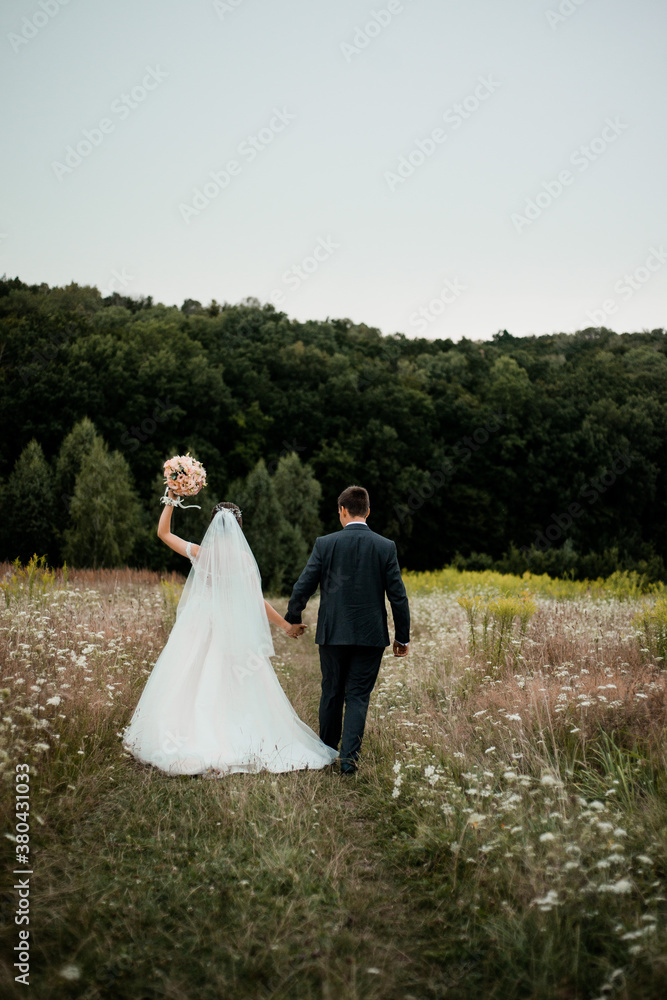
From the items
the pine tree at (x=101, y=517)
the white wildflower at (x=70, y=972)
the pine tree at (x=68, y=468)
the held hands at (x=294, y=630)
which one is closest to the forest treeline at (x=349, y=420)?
the pine tree at (x=68, y=468)

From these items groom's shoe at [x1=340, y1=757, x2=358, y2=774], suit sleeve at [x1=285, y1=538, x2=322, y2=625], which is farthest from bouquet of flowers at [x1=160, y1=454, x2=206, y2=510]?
groom's shoe at [x1=340, y1=757, x2=358, y2=774]

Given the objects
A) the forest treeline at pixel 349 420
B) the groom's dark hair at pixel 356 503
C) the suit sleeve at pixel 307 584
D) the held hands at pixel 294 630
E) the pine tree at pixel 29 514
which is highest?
the forest treeline at pixel 349 420

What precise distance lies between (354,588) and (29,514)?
89.5ft

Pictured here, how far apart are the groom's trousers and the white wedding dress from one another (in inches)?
7.5

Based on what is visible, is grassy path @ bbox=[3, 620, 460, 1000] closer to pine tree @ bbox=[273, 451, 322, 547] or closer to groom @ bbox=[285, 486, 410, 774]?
groom @ bbox=[285, 486, 410, 774]

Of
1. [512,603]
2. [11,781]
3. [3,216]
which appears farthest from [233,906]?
[3,216]

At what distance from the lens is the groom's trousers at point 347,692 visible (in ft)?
16.7

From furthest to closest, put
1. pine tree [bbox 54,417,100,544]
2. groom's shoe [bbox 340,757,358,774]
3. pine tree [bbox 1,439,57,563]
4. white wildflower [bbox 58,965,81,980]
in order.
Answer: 1. pine tree [bbox 54,417,100,544]
2. pine tree [bbox 1,439,57,563]
3. groom's shoe [bbox 340,757,358,774]
4. white wildflower [bbox 58,965,81,980]

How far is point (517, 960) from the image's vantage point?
8.64 ft

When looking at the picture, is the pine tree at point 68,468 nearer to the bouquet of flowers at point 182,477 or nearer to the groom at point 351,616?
the bouquet of flowers at point 182,477

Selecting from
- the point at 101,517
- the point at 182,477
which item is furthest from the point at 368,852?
the point at 101,517

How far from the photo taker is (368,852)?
3.70m

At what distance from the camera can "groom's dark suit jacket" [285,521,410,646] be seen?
5.15 meters

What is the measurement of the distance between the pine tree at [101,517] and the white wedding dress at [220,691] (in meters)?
19.2
